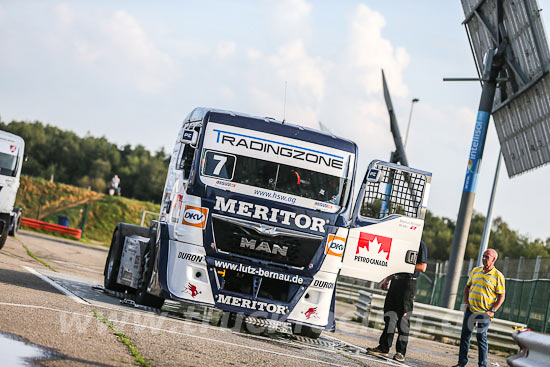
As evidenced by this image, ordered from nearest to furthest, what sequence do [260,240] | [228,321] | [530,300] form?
[260,240] → [228,321] → [530,300]

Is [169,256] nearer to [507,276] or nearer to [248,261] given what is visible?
[248,261]

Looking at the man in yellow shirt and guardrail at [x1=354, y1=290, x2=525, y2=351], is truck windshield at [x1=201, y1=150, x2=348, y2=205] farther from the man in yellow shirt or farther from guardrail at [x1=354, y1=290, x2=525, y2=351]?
guardrail at [x1=354, y1=290, x2=525, y2=351]

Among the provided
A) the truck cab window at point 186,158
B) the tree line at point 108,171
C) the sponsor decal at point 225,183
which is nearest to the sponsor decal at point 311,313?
the sponsor decal at point 225,183

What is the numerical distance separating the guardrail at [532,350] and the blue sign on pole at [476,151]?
14.8 m

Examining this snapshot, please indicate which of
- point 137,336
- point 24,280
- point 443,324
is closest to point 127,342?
point 137,336

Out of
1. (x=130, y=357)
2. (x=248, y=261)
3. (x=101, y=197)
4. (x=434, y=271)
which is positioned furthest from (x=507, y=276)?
(x=101, y=197)

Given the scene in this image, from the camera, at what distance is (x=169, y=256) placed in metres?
11.2

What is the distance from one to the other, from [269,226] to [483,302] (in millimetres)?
3348

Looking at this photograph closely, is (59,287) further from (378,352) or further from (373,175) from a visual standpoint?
(373,175)

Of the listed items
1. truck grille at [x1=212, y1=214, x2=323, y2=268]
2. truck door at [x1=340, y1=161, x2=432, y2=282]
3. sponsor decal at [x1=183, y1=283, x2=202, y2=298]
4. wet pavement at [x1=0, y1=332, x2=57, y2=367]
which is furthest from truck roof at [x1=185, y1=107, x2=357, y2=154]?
wet pavement at [x1=0, y1=332, x2=57, y2=367]

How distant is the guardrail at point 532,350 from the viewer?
6.20 m

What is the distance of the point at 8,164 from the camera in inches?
763

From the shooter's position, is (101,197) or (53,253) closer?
(53,253)

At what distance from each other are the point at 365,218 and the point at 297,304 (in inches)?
71.3
